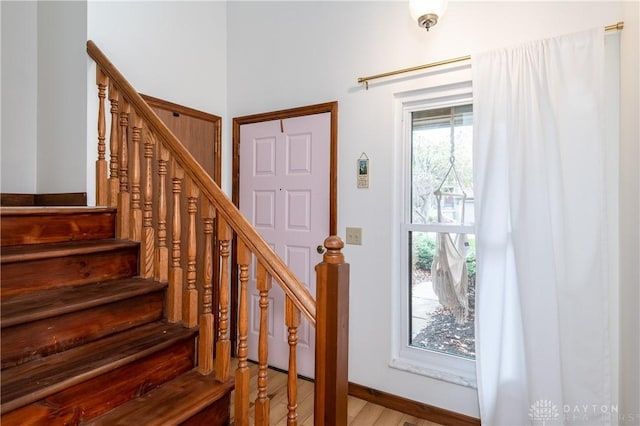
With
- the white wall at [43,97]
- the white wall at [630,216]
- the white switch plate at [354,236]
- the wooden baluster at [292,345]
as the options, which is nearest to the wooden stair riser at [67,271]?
the white wall at [43,97]

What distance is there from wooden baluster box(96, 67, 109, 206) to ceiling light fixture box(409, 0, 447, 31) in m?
1.84

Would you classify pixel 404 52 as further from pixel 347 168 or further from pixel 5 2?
pixel 5 2

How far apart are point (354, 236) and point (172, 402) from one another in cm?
143

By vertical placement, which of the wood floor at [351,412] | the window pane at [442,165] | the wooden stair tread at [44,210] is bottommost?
the wood floor at [351,412]

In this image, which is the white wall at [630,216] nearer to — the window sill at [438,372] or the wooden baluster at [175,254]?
the window sill at [438,372]

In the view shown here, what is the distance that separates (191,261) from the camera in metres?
1.56

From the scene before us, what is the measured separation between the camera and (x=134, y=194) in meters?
1.75

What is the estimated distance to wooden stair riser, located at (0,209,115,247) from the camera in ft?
4.69

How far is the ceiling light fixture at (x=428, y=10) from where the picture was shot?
6.03 feet

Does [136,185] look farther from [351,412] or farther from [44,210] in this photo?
[351,412]

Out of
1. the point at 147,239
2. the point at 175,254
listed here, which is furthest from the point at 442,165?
the point at 147,239

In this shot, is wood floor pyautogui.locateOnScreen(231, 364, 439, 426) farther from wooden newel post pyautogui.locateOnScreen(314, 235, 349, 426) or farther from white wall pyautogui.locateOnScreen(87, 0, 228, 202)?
white wall pyautogui.locateOnScreen(87, 0, 228, 202)

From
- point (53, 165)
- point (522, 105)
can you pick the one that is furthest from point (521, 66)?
point (53, 165)

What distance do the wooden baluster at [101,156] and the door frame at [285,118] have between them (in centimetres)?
106
